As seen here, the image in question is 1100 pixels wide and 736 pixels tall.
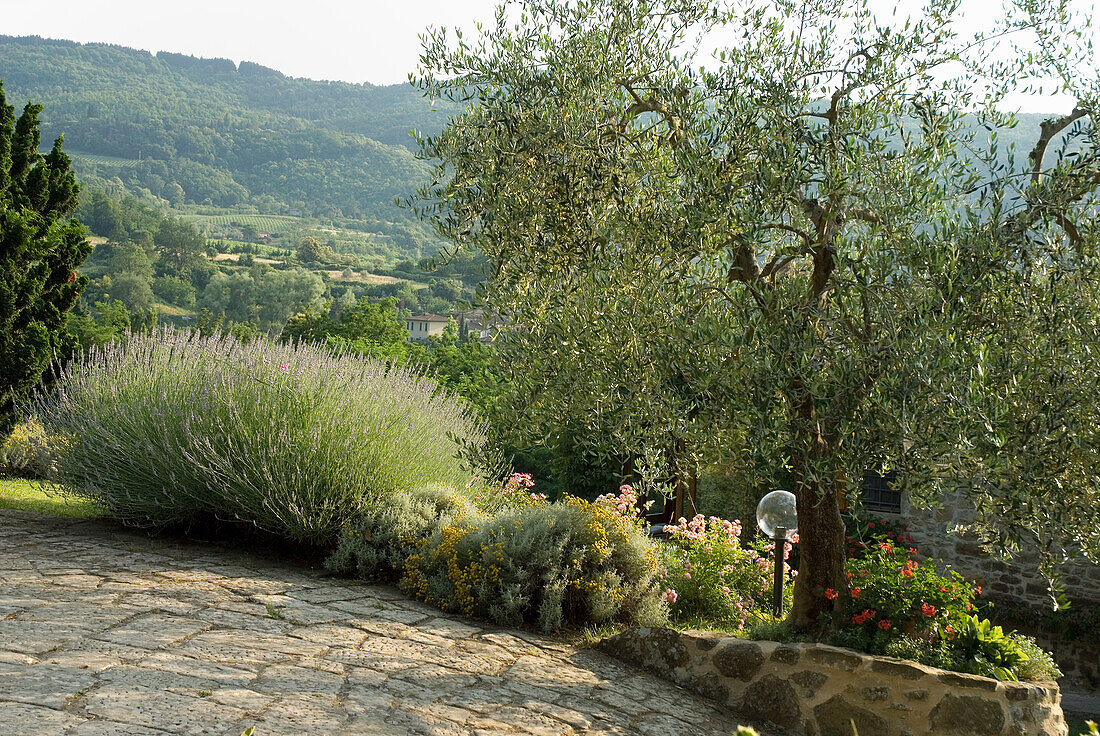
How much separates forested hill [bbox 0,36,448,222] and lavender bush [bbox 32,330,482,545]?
83219 mm

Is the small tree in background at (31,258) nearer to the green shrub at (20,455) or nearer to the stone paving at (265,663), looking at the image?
the green shrub at (20,455)

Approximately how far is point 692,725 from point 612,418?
190 cm

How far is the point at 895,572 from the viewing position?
572cm

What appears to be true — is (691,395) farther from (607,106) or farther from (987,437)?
(607,106)

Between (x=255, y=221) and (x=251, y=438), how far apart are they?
311 ft

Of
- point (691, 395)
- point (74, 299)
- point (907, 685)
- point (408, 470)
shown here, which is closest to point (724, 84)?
point (691, 395)

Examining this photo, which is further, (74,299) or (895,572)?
(74,299)

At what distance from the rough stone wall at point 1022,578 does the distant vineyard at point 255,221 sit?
89921 millimetres

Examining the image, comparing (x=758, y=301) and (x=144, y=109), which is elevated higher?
(x=144, y=109)

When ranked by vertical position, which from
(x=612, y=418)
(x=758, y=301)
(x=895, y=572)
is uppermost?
(x=758, y=301)

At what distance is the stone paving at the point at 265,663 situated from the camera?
12.5 feet

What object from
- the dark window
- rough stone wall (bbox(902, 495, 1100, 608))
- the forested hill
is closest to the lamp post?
rough stone wall (bbox(902, 495, 1100, 608))

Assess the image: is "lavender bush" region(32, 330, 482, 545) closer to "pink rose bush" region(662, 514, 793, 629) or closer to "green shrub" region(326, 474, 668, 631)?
"green shrub" region(326, 474, 668, 631)

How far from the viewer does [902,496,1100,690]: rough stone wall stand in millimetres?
12742
